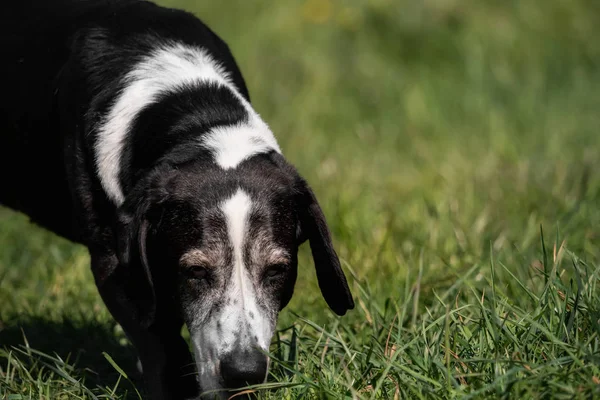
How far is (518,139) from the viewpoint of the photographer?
761 cm

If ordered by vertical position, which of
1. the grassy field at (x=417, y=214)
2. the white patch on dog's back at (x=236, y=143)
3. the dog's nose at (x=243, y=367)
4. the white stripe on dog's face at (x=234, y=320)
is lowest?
the grassy field at (x=417, y=214)

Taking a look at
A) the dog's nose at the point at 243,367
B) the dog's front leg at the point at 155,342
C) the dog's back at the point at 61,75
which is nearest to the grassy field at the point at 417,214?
the dog's nose at the point at 243,367

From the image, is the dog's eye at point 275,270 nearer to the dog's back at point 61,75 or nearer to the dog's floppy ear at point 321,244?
the dog's floppy ear at point 321,244

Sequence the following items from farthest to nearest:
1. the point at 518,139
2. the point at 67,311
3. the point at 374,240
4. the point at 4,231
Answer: the point at 518,139 < the point at 4,231 < the point at 374,240 < the point at 67,311

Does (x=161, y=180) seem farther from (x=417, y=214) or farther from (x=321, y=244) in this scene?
(x=417, y=214)

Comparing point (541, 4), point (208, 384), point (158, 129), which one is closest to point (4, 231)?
point (158, 129)

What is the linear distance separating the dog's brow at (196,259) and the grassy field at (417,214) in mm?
399

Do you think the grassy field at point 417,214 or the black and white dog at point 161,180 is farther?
the grassy field at point 417,214

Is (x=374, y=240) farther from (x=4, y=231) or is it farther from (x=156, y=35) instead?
(x=4, y=231)

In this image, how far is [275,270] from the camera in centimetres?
332

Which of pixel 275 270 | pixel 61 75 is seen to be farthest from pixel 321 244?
pixel 61 75

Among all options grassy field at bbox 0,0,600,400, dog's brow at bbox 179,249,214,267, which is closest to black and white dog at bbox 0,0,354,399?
dog's brow at bbox 179,249,214,267

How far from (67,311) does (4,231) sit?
1.60 metres

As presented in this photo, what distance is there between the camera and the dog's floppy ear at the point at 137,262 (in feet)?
10.9
